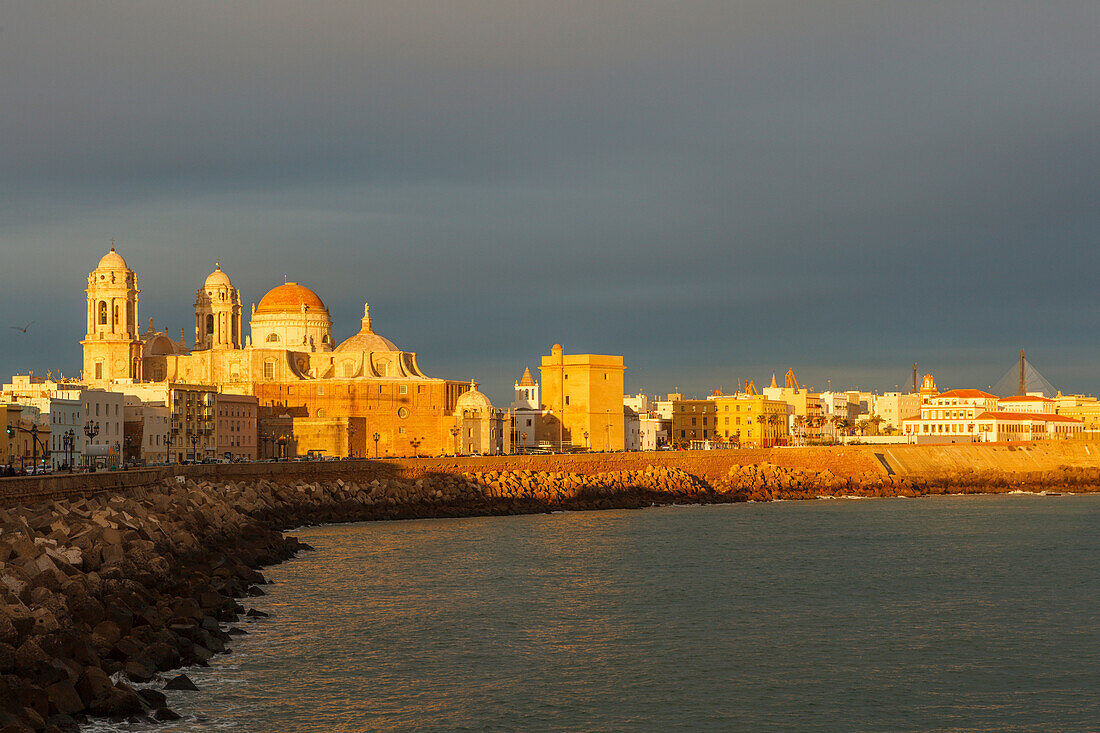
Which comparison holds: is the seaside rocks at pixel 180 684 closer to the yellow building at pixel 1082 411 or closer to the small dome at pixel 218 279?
the small dome at pixel 218 279

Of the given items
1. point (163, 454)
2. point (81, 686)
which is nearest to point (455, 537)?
point (81, 686)

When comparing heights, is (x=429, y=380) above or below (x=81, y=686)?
above

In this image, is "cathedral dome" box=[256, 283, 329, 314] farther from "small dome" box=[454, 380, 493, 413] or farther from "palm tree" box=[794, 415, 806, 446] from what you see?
"palm tree" box=[794, 415, 806, 446]

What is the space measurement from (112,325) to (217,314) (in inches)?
311

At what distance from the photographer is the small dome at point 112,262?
3445 inches

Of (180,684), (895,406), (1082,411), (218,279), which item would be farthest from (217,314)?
(895,406)

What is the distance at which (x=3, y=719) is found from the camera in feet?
50.7

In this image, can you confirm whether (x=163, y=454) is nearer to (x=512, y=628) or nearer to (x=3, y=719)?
(x=512, y=628)

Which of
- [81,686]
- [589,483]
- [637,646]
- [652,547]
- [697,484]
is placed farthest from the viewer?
[697,484]

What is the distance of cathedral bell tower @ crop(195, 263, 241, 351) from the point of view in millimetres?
93250

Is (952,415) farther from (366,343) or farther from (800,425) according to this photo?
(366,343)

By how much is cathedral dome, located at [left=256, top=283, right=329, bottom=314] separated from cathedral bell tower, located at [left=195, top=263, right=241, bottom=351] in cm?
209

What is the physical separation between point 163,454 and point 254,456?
31.9ft

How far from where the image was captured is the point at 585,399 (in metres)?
95.1
